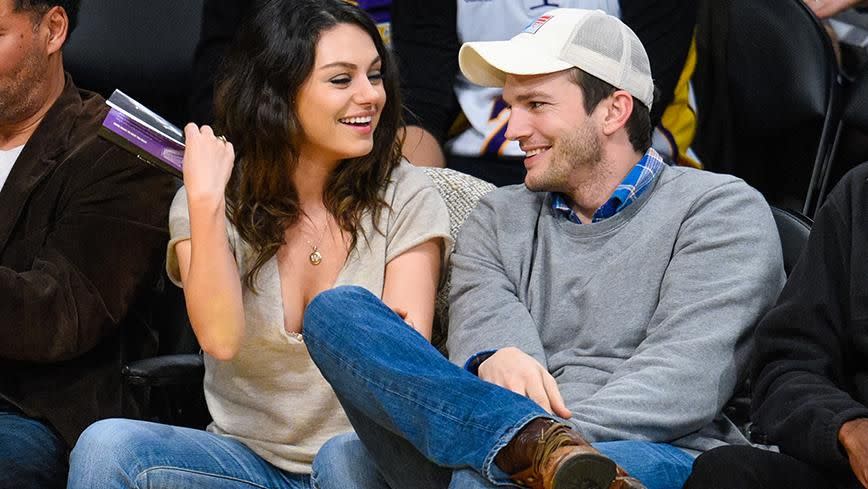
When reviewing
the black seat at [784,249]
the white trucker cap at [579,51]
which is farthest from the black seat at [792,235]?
the white trucker cap at [579,51]

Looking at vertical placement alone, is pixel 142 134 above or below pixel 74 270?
above

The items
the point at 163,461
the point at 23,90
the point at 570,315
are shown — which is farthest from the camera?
the point at 23,90

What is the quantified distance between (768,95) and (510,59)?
3.01ft

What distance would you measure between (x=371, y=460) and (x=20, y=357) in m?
0.81

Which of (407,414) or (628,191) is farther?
(628,191)

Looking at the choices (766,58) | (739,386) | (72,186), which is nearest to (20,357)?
(72,186)

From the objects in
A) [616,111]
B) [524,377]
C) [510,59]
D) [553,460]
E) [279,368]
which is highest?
[510,59]

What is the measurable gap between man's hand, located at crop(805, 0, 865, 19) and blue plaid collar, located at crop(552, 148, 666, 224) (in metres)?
0.97

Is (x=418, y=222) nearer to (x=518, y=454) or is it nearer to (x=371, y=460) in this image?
(x=371, y=460)

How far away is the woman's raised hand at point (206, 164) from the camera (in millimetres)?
2506

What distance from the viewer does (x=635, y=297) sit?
253 cm

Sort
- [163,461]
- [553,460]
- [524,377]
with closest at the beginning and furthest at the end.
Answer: [553,460] < [524,377] < [163,461]

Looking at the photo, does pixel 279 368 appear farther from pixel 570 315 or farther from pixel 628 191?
pixel 628 191

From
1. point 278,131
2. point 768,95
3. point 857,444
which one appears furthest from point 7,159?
point 857,444
